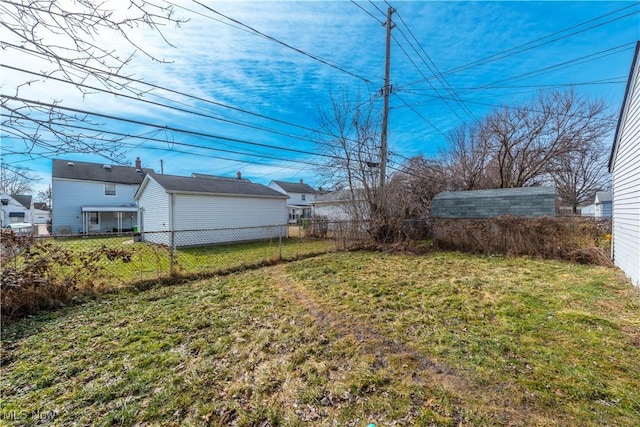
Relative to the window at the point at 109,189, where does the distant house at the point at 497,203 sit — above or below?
below

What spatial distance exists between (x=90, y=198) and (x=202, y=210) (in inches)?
553

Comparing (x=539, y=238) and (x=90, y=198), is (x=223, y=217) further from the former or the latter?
(x=90, y=198)

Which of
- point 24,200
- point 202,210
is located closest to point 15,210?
Answer: point 24,200

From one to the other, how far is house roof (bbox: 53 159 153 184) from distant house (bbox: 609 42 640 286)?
23780mm

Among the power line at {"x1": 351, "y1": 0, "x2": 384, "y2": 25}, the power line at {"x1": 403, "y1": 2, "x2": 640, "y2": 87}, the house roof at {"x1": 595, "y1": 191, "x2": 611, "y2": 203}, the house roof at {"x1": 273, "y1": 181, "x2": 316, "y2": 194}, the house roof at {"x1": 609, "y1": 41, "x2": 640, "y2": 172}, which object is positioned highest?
the power line at {"x1": 351, "y1": 0, "x2": 384, "y2": 25}

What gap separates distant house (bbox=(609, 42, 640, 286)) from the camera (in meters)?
5.20

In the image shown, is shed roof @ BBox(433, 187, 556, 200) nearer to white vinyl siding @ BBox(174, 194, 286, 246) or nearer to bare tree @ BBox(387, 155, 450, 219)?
bare tree @ BBox(387, 155, 450, 219)

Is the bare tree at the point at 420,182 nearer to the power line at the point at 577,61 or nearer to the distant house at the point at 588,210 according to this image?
the power line at the point at 577,61

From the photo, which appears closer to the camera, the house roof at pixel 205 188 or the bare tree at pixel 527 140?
the house roof at pixel 205 188

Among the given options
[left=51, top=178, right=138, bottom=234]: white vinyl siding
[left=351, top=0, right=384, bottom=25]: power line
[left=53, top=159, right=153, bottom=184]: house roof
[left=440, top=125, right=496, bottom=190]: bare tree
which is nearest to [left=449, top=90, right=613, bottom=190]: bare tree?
[left=440, top=125, right=496, bottom=190]: bare tree

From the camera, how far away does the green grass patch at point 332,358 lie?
6.89ft

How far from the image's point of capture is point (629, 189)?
5.75 m

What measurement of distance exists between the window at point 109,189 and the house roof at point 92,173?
0.38 m

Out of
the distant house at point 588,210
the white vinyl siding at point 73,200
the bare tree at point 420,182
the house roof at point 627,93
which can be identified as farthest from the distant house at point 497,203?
the distant house at point 588,210
